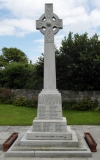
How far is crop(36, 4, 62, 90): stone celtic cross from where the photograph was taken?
6668 millimetres

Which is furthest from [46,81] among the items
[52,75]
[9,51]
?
[9,51]

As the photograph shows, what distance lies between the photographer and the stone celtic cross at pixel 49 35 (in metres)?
6.67

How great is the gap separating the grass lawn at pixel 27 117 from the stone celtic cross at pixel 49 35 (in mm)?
4861

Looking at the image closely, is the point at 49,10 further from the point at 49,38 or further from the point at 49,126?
the point at 49,126

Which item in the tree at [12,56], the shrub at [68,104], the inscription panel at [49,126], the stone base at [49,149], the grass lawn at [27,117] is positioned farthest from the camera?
the tree at [12,56]

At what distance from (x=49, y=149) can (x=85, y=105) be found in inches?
377

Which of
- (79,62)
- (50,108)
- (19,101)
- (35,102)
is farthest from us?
(19,101)

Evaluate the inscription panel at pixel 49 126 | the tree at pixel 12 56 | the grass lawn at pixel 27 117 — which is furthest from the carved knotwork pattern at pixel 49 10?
the tree at pixel 12 56

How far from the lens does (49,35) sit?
6898 millimetres

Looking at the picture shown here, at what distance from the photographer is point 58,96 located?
21.3 ft

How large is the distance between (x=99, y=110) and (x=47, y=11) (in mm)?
9669

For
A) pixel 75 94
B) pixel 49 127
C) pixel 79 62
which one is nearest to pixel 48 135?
pixel 49 127

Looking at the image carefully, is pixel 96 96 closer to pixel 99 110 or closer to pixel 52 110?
pixel 99 110

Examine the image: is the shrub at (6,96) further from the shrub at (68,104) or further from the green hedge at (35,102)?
the shrub at (68,104)
